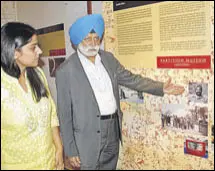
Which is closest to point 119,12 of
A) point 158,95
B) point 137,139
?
point 158,95

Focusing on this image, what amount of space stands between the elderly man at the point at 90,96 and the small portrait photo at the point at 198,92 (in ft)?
0.34

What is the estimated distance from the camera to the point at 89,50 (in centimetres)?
154

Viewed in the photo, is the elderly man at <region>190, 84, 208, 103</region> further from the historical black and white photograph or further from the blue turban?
the blue turban

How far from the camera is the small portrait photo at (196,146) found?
4.42 feet

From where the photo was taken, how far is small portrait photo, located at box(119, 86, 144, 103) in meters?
1.63

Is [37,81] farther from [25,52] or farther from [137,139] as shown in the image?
[137,139]

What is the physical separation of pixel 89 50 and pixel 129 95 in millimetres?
375

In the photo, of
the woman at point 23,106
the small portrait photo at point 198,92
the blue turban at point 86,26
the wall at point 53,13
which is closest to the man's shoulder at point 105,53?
the blue turban at point 86,26

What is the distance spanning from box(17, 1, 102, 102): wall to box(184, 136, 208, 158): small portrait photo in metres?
0.92

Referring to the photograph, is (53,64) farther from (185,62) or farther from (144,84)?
(185,62)

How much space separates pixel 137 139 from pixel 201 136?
1.41 feet

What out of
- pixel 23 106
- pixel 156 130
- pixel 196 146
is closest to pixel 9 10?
pixel 23 106

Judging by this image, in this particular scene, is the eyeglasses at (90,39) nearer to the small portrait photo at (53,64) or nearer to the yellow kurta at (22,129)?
the yellow kurta at (22,129)

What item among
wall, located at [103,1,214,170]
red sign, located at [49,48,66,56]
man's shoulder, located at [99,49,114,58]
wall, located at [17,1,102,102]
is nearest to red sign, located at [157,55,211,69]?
wall, located at [103,1,214,170]
